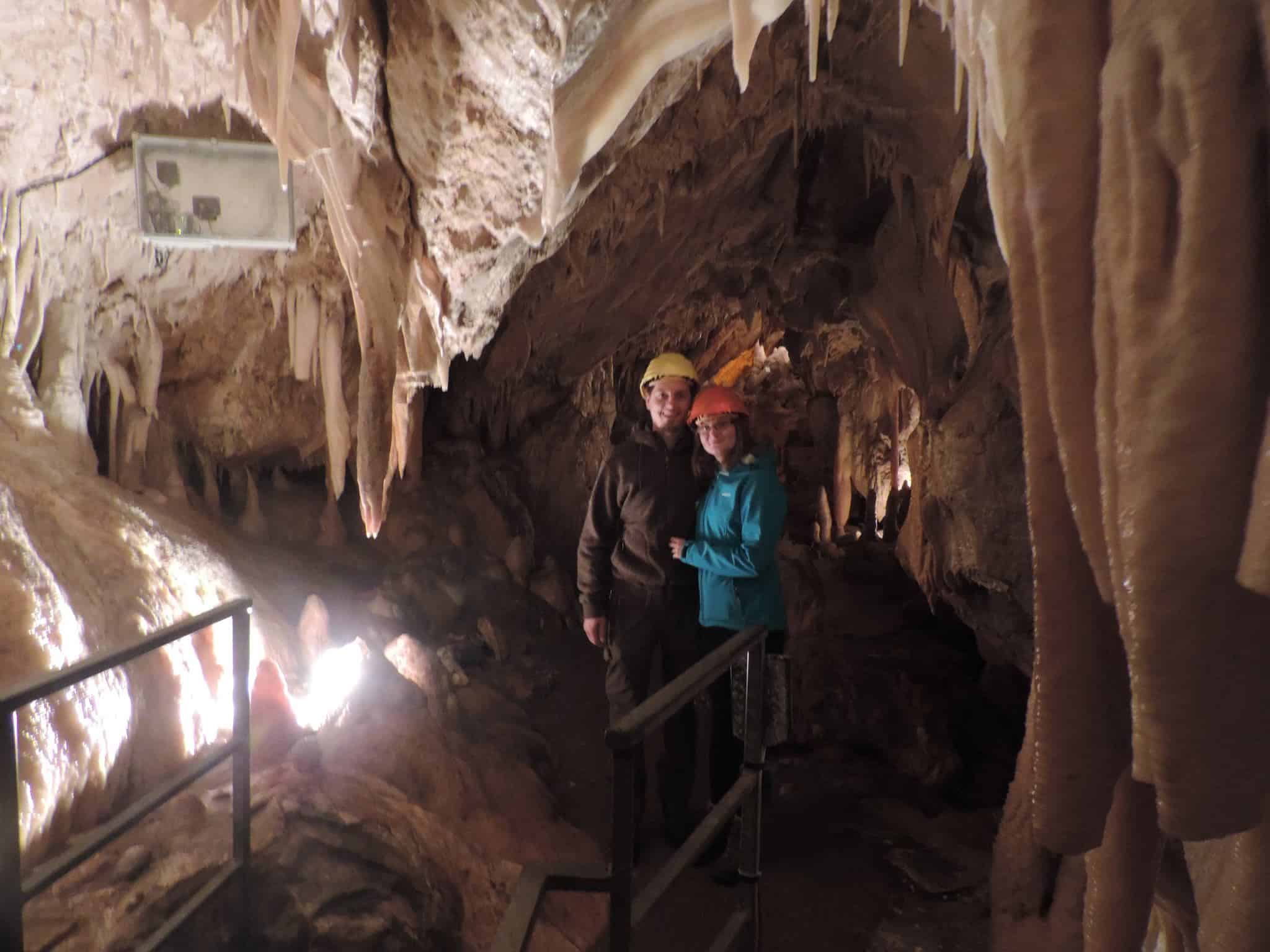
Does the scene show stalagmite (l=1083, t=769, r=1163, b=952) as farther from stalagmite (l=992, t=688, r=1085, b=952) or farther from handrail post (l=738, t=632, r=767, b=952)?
stalagmite (l=992, t=688, r=1085, b=952)

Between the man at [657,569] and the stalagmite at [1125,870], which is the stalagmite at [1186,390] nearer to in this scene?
the stalagmite at [1125,870]

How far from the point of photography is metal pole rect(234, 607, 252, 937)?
7.16 ft

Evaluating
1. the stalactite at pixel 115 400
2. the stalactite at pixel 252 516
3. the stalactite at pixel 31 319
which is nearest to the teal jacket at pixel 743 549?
the stalactite at pixel 31 319

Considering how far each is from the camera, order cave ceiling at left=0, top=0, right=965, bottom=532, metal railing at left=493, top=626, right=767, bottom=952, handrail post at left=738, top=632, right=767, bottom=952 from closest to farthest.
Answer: metal railing at left=493, top=626, right=767, bottom=952
handrail post at left=738, top=632, right=767, bottom=952
cave ceiling at left=0, top=0, right=965, bottom=532

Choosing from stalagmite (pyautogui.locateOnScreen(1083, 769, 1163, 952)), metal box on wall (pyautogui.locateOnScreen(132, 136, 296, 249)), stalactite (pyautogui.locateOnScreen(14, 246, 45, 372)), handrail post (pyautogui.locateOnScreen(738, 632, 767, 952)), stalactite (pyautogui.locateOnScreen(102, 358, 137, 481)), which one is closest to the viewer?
stalagmite (pyautogui.locateOnScreen(1083, 769, 1163, 952))

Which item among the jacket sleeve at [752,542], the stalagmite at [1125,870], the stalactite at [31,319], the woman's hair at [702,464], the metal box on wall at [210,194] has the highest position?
the metal box on wall at [210,194]

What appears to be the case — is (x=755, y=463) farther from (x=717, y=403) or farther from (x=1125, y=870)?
(x=1125, y=870)

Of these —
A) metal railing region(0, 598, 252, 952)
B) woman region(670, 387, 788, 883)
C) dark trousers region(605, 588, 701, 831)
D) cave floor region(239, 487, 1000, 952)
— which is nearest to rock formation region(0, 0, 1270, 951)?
cave floor region(239, 487, 1000, 952)

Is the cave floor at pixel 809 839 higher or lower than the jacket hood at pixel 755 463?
lower

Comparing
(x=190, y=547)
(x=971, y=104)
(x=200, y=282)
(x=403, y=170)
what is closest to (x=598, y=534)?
(x=403, y=170)

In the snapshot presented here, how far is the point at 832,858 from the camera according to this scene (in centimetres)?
349

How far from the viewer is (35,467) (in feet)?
11.4

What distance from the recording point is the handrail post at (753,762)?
7.02 feet

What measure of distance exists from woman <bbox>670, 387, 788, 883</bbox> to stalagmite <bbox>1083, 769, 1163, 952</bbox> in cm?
161
